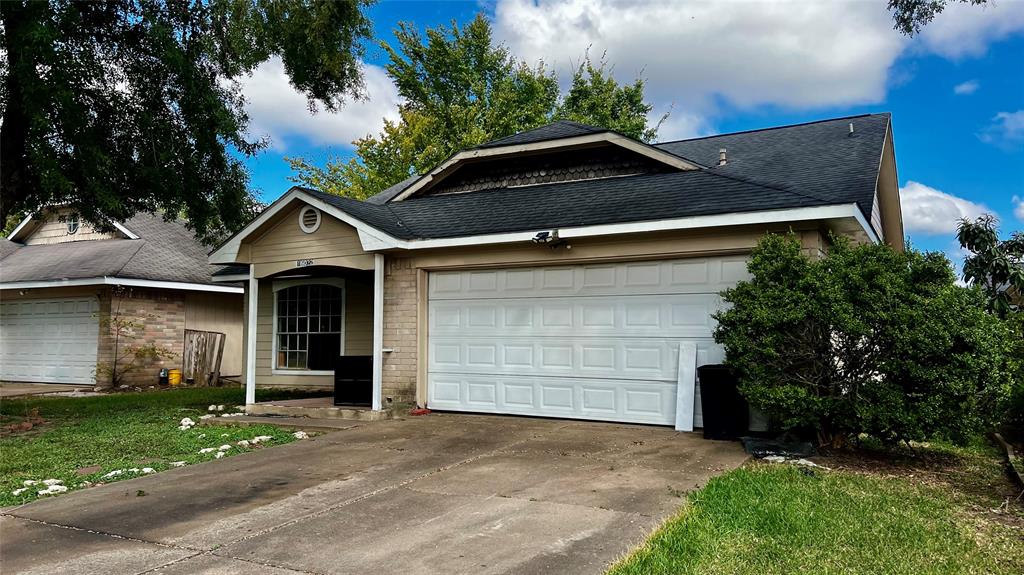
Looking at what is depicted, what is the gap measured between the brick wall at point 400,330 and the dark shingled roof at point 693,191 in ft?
2.24

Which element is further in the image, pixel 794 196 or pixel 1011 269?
pixel 1011 269

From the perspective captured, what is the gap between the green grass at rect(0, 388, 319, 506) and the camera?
22.4 ft

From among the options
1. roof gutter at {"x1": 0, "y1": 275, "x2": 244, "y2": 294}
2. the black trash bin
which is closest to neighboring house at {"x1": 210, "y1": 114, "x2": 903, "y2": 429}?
the black trash bin

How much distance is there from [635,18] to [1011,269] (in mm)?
8676

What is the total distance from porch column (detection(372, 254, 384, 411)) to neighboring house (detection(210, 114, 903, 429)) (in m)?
0.03

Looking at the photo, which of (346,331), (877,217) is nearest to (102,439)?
(346,331)

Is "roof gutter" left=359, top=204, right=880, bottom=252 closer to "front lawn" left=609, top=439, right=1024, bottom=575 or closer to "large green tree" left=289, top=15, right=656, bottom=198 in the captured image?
"front lawn" left=609, top=439, right=1024, bottom=575

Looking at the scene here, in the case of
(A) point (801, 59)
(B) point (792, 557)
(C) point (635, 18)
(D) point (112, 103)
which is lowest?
(B) point (792, 557)

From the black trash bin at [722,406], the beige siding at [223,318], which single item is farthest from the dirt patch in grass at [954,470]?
the beige siding at [223,318]

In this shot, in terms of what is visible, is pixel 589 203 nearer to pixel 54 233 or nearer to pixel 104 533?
pixel 104 533

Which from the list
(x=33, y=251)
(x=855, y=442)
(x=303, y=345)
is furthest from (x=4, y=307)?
(x=855, y=442)

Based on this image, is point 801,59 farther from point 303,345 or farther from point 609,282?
point 303,345

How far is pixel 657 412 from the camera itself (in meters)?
8.84

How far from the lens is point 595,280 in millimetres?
9414
